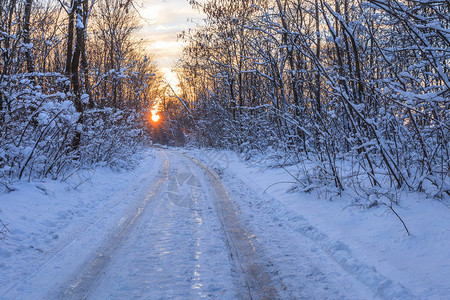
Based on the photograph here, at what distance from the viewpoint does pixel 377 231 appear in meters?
4.99

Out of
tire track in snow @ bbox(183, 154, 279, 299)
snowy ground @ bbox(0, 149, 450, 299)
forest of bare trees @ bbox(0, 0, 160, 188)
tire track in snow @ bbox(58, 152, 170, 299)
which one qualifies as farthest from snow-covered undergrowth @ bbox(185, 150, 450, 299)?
forest of bare trees @ bbox(0, 0, 160, 188)

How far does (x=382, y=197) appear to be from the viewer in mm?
6227

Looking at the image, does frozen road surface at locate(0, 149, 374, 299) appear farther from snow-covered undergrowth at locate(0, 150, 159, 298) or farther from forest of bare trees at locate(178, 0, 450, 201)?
forest of bare trees at locate(178, 0, 450, 201)

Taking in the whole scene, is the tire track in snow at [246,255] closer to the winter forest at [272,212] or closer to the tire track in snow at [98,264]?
the winter forest at [272,212]

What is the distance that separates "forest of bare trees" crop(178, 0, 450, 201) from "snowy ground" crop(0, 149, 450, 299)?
110cm

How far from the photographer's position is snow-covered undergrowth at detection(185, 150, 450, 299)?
3.54m

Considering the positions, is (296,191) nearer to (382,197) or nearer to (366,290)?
(382,197)

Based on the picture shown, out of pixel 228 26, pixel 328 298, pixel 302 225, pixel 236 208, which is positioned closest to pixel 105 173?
pixel 236 208

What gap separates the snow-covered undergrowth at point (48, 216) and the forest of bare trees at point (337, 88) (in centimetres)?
489

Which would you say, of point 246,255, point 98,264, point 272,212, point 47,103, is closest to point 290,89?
point 272,212

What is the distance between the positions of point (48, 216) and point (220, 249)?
388 cm

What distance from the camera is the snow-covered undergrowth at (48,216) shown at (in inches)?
179

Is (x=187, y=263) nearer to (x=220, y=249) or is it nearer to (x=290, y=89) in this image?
(x=220, y=249)

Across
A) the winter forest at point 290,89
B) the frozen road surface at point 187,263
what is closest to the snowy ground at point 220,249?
the frozen road surface at point 187,263
